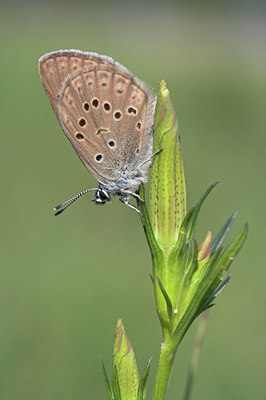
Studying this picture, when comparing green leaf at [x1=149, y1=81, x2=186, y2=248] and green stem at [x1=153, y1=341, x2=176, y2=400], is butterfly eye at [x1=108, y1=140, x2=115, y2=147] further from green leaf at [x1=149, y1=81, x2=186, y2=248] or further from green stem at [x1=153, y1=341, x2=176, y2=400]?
green stem at [x1=153, y1=341, x2=176, y2=400]

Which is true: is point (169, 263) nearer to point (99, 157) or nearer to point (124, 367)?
point (124, 367)

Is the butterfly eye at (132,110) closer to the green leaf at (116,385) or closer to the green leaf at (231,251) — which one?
the green leaf at (231,251)

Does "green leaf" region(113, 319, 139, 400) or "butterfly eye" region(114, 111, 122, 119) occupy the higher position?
"butterfly eye" region(114, 111, 122, 119)

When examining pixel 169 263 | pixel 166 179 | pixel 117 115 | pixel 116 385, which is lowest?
Result: pixel 116 385

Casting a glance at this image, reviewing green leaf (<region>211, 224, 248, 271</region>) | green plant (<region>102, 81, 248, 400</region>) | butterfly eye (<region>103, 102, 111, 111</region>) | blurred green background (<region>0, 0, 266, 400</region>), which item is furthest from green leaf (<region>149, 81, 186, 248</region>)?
blurred green background (<region>0, 0, 266, 400</region>)

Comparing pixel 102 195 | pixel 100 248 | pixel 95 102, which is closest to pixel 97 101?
pixel 95 102

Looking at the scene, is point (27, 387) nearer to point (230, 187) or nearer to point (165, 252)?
point (165, 252)
